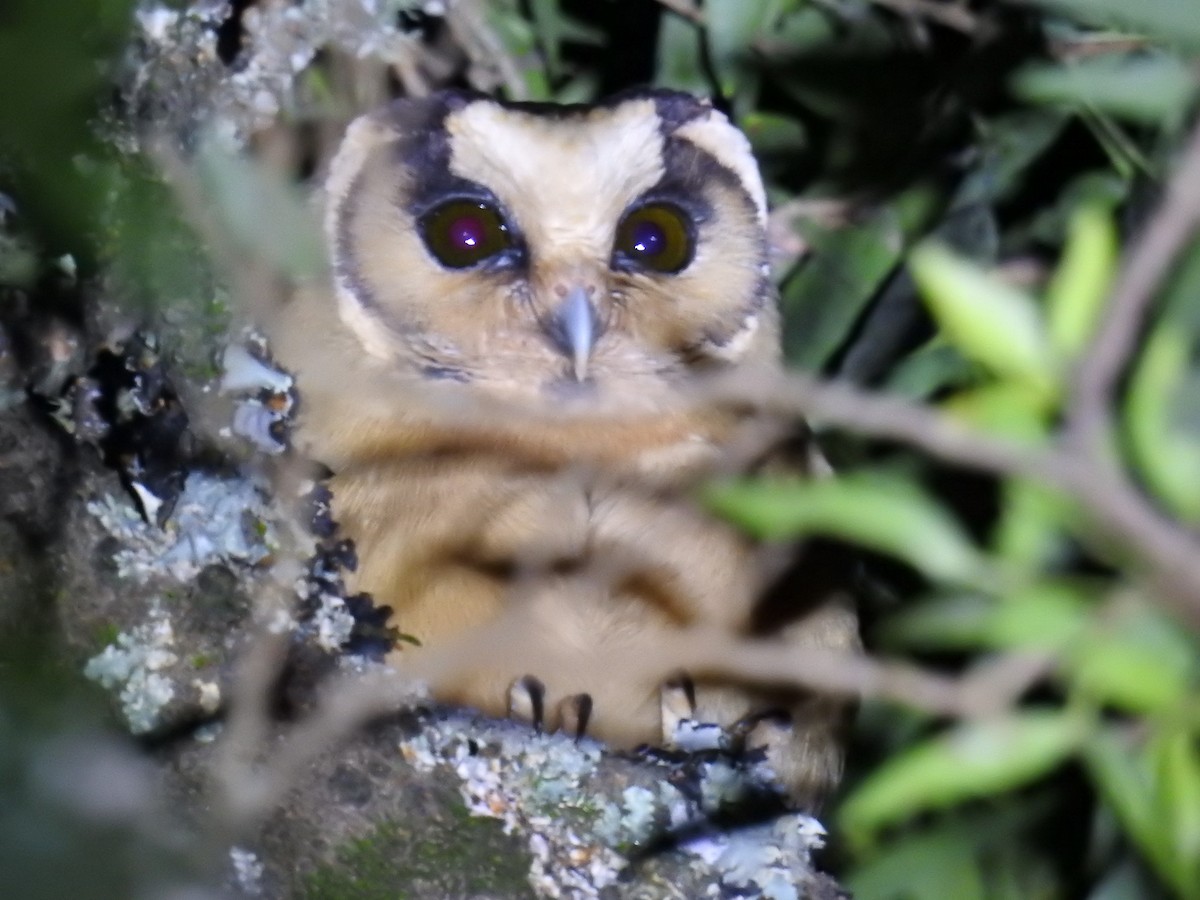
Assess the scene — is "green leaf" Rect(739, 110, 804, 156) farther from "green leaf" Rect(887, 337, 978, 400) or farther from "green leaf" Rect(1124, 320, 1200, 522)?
"green leaf" Rect(1124, 320, 1200, 522)

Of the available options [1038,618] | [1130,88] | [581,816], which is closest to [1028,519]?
[1038,618]

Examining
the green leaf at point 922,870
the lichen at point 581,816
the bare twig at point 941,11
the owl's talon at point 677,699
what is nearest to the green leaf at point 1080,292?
the lichen at point 581,816

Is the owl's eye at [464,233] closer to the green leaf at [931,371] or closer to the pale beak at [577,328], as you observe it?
the pale beak at [577,328]

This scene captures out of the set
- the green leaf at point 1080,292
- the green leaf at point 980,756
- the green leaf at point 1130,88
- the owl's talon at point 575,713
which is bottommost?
the owl's talon at point 575,713

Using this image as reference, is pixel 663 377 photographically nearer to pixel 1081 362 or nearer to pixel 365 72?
pixel 365 72

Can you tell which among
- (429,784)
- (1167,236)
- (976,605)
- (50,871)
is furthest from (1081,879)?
(1167,236)

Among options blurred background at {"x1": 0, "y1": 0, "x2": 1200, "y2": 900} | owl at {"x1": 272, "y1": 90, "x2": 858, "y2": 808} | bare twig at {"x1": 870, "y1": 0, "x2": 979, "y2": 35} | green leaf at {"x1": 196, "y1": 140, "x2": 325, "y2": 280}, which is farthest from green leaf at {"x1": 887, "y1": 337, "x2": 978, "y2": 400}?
green leaf at {"x1": 196, "y1": 140, "x2": 325, "y2": 280}

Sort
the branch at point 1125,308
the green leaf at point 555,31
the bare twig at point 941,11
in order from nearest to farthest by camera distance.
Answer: the branch at point 1125,308
the bare twig at point 941,11
the green leaf at point 555,31
